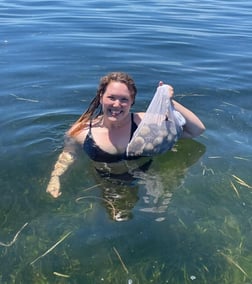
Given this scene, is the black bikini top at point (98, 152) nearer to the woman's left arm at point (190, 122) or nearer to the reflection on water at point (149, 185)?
the reflection on water at point (149, 185)

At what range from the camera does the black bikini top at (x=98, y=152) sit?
17.3ft

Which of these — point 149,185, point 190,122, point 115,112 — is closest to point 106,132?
point 115,112

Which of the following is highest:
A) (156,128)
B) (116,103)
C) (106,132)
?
(116,103)

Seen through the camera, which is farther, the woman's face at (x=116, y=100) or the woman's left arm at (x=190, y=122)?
the woman's left arm at (x=190, y=122)

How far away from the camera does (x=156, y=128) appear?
5.18 meters

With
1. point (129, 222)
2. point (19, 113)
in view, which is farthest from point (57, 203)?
point (19, 113)

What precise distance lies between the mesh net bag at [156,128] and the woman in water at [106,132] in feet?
0.41

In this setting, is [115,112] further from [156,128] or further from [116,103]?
[156,128]

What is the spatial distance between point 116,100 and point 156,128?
64 cm

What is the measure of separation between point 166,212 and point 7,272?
181cm

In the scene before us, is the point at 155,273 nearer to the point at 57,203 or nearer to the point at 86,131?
the point at 57,203

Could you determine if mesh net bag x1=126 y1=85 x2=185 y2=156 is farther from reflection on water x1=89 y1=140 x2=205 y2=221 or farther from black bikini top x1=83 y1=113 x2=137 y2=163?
reflection on water x1=89 y1=140 x2=205 y2=221

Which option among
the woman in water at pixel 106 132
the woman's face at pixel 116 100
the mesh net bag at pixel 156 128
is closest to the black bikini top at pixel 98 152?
the woman in water at pixel 106 132

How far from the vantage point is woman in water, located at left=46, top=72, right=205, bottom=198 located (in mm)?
4945
